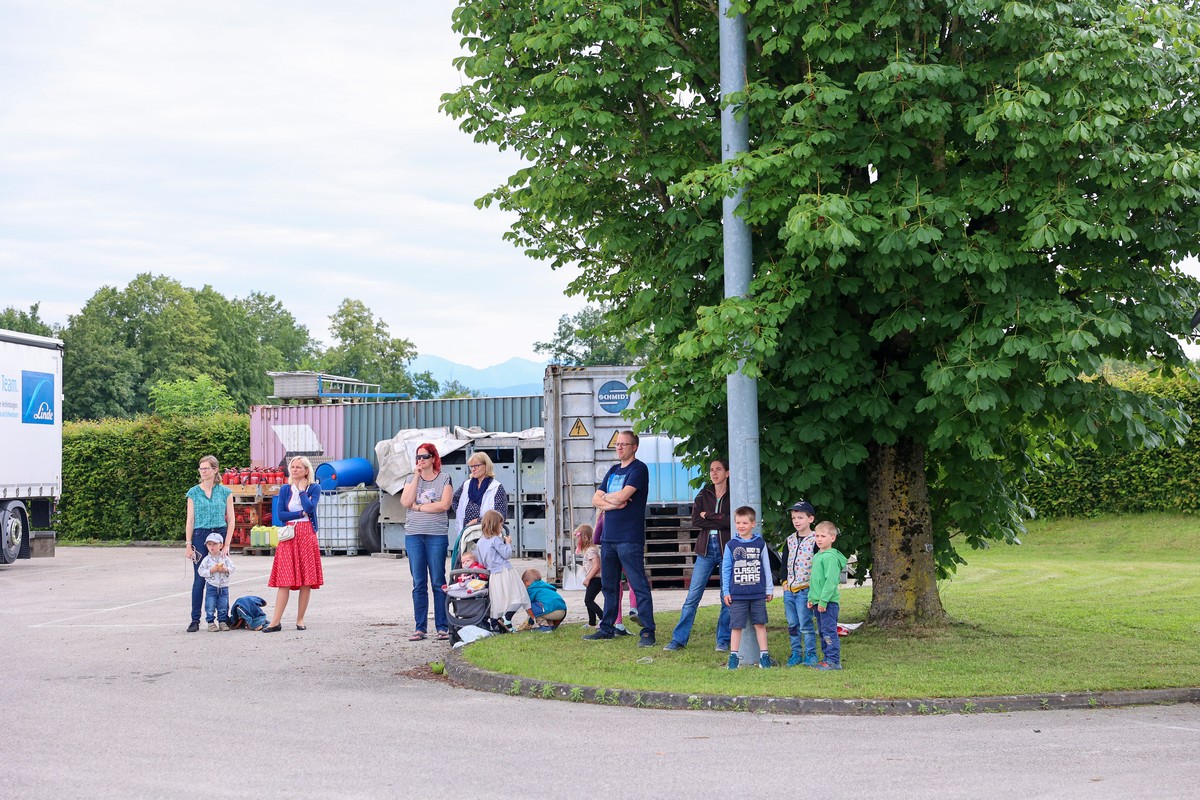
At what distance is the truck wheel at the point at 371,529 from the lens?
27.6 metres

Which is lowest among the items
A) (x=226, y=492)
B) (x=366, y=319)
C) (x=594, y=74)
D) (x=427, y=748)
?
(x=427, y=748)

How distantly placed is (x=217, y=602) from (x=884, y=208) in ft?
28.6

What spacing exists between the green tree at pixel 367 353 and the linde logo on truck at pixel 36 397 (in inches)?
2361

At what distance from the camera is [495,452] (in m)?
25.5

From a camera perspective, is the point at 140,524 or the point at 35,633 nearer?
the point at 35,633

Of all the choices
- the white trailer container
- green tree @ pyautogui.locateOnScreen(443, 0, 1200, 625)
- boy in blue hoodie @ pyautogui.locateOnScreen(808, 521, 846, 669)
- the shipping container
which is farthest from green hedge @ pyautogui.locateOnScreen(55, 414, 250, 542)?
boy in blue hoodie @ pyautogui.locateOnScreen(808, 521, 846, 669)

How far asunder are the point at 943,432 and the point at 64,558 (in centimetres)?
2281

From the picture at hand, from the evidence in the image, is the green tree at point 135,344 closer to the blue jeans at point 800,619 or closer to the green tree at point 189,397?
the green tree at point 189,397

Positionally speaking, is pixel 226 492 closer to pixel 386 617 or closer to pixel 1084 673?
pixel 386 617

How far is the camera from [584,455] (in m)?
18.7

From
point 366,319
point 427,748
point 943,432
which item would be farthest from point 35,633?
point 366,319

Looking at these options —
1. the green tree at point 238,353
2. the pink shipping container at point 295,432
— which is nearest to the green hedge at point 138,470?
the pink shipping container at point 295,432

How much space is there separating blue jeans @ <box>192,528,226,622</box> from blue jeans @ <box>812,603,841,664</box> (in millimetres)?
7185

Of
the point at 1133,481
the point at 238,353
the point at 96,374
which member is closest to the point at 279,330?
the point at 238,353
